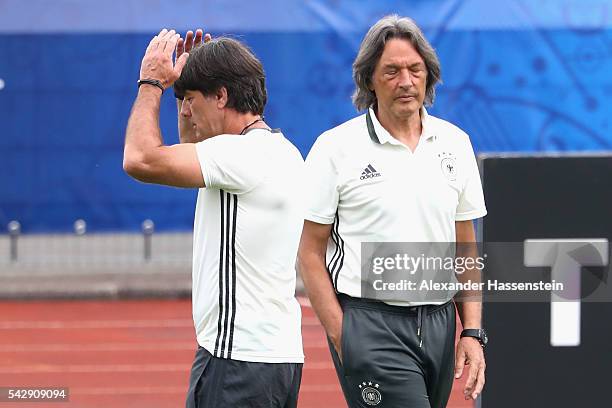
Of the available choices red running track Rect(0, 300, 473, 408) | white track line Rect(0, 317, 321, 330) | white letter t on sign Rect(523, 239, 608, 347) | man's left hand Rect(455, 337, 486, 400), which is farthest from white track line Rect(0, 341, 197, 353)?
man's left hand Rect(455, 337, 486, 400)

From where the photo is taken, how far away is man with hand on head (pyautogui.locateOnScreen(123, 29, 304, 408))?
363 cm

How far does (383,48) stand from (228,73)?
2.19ft

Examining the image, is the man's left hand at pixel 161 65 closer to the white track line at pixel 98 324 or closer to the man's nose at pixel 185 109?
the man's nose at pixel 185 109

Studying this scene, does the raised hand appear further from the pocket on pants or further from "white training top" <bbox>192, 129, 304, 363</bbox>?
the pocket on pants

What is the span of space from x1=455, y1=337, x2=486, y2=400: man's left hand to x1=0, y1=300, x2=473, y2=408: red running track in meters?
4.32

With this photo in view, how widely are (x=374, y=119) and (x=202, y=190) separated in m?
0.73

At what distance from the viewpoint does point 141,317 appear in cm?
1316

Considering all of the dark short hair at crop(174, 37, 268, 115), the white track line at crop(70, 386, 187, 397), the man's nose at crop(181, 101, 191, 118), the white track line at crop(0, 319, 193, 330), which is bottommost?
the white track line at crop(70, 386, 187, 397)

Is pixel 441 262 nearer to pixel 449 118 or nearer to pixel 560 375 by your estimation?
pixel 560 375

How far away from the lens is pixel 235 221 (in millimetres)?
3643

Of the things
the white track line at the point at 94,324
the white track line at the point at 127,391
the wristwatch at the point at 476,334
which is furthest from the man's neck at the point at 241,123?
the white track line at the point at 94,324

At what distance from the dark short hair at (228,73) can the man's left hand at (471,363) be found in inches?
43.4

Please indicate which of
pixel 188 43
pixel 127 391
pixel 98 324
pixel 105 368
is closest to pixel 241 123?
pixel 188 43

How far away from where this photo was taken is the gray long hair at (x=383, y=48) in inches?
164
